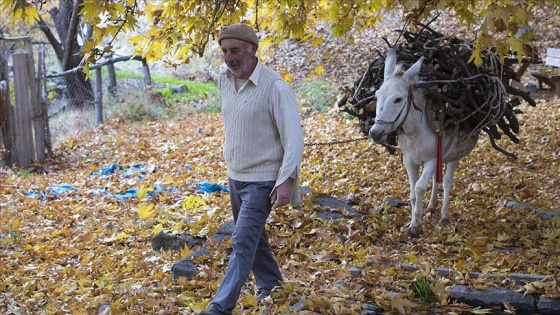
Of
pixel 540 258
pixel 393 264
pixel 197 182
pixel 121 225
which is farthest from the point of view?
pixel 197 182

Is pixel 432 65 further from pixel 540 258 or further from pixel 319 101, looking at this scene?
pixel 319 101

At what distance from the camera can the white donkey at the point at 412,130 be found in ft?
22.3

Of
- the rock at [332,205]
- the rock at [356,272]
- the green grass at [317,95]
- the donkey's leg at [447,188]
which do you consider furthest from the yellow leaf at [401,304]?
the green grass at [317,95]

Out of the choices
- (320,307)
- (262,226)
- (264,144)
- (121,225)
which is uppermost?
(264,144)

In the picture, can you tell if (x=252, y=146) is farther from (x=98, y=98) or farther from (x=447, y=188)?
(x=98, y=98)

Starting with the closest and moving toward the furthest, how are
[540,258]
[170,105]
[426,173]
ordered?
1. [540,258]
2. [426,173]
3. [170,105]

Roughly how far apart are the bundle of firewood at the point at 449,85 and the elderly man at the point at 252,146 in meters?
2.67

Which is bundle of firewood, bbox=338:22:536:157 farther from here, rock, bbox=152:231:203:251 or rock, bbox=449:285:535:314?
rock, bbox=449:285:535:314

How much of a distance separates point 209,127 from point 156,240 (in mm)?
9085

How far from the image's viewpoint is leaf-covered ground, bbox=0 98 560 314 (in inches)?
210

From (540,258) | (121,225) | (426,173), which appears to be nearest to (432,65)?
(426,173)

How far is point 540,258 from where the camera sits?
6.15m

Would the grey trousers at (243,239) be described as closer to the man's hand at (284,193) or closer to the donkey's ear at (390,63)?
the man's hand at (284,193)

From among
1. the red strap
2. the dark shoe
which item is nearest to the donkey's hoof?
the red strap
